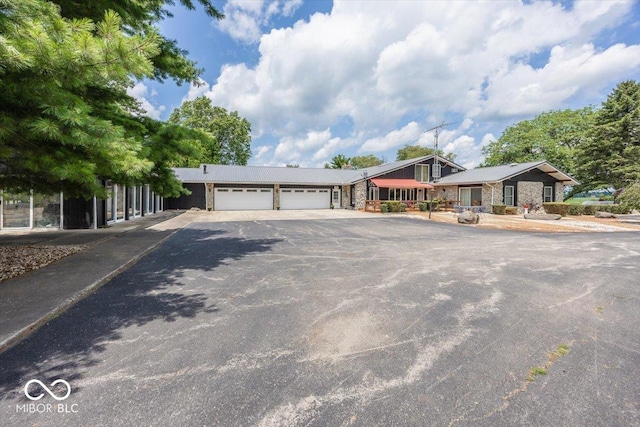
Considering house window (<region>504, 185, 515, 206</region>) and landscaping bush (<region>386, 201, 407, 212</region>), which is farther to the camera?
landscaping bush (<region>386, 201, 407, 212</region>)

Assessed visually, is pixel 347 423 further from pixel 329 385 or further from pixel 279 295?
pixel 279 295

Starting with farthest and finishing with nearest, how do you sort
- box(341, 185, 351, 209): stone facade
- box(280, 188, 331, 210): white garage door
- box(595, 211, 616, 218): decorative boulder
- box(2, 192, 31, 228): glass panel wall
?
box(341, 185, 351, 209): stone facade → box(280, 188, 331, 210): white garage door → box(595, 211, 616, 218): decorative boulder → box(2, 192, 31, 228): glass panel wall

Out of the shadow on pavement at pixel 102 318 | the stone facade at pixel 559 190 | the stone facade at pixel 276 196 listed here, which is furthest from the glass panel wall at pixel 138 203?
the stone facade at pixel 559 190

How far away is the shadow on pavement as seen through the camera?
2.65 m

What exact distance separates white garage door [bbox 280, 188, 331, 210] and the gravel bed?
20057 mm

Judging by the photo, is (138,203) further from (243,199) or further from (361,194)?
(361,194)

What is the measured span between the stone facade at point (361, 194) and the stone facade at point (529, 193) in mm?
12327

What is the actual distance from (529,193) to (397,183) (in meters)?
10.6

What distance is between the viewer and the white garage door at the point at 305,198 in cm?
2772

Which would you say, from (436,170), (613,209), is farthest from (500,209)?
(436,170)

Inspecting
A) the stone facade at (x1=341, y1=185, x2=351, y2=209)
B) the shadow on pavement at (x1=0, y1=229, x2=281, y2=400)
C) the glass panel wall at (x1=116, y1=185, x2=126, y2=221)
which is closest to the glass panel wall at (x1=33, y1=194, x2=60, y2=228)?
Result: the glass panel wall at (x1=116, y1=185, x2=126, y2=221)

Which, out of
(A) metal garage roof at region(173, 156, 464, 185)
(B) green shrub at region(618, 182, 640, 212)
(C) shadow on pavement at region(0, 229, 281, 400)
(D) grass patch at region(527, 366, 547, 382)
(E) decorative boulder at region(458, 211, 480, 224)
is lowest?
(D) grass patch at region(527, 366, 547, 382)

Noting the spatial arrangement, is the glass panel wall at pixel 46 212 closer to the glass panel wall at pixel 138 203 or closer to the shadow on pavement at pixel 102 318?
the glass panel wall at pixel 138 203

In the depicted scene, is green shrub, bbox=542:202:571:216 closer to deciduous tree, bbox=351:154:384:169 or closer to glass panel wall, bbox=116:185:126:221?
glass panel wall, bbox=116:185:126:221
